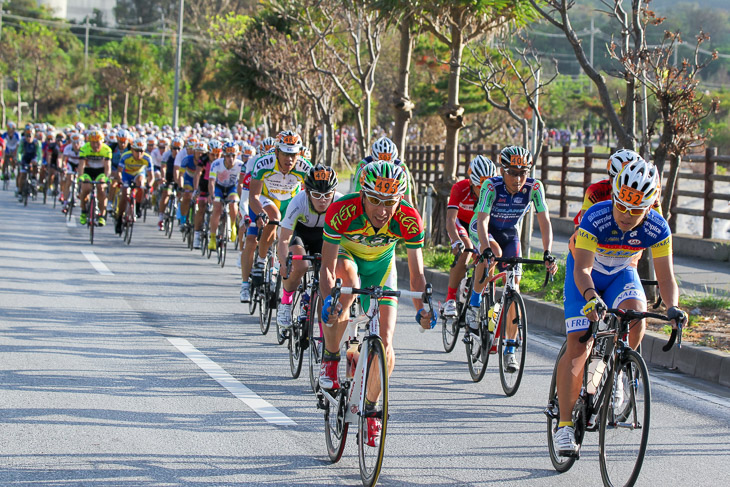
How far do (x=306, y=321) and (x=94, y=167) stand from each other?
497 inches

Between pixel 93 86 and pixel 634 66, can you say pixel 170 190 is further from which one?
pixel 93 86

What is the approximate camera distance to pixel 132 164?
1933cm

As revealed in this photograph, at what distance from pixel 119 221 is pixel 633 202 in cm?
1527

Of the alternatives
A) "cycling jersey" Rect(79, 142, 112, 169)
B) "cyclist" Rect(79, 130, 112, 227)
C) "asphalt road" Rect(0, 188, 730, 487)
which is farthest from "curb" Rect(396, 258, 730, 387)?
Answer: "cycling jersey" Rect(79, 142, 112, 169)

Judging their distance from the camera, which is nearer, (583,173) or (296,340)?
(296,340)

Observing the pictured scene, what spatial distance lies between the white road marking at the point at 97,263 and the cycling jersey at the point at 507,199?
7598mm

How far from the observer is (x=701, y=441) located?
22.9ft

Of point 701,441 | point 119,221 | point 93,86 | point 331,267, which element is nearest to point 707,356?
point 701,441

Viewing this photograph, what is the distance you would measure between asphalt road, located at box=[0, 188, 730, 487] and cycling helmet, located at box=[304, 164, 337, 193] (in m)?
1.63

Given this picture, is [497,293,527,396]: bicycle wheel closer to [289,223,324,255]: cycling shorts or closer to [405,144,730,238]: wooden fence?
[289,223,324,255]: cycling shorts

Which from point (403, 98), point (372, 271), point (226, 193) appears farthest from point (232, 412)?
point (403, 98)

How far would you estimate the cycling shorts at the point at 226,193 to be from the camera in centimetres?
1680

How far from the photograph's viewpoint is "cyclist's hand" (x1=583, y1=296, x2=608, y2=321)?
564cm

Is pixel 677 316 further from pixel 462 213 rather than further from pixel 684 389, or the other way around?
pixel 462 213
